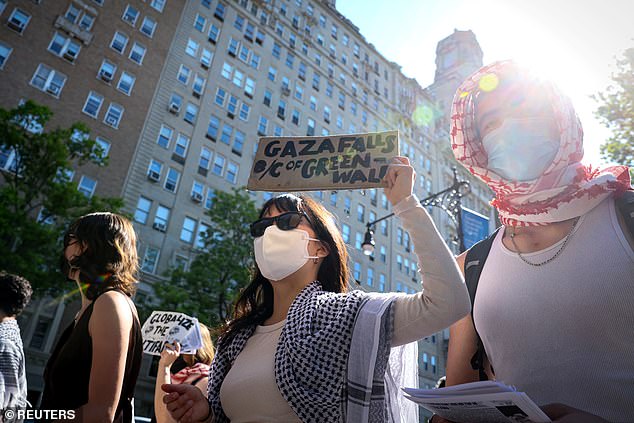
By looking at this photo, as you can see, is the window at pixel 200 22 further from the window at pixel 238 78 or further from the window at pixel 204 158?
the window at pixel 204 158

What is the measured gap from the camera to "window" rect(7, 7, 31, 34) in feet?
78.5

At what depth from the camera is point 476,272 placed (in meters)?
2.21

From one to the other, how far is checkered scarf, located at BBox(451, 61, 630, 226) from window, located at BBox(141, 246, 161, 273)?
24.4 metres

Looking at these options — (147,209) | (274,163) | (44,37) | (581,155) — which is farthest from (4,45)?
(581,155)

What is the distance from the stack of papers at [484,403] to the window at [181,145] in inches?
1122

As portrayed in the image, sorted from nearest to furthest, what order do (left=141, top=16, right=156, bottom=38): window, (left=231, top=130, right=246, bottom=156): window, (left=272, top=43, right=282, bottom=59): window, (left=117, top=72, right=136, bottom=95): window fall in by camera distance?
(left=117, top=72, right=136, bottom=95): window < (left=141, top=16, right=156, bottom=38): window < (left=231, top=130, right=246, bottom=156): window < (left=272, top=43, right=282, bottom=59): window

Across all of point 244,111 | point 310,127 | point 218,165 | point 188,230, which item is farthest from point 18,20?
point 310,127

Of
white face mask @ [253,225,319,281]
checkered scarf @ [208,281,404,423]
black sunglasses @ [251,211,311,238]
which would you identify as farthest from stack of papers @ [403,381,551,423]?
black sunglasses @ [251,211,311,238]

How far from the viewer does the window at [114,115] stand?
25797 millimetres

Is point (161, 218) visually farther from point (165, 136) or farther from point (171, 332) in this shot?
point (171, 332)

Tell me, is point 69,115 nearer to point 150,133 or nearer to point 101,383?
point 150,133

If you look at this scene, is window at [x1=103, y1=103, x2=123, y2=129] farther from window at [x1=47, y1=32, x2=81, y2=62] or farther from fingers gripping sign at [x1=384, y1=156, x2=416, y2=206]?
fingers gripping sign at [x1=384, y1=156, x2=416, y2=206]

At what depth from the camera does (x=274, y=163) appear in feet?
9.00

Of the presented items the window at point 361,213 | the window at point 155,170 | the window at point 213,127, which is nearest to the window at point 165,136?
the window at point 155,170
